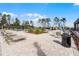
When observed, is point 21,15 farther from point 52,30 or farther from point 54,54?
point 54,54

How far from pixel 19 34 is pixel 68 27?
66 cm

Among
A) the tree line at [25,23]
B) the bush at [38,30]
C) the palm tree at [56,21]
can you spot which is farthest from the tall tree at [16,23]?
the palm tree at [56,21]

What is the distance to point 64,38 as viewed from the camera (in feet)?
9.86

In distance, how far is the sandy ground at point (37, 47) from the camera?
293 cm

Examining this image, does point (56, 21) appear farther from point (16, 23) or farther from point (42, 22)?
point (16, 23)

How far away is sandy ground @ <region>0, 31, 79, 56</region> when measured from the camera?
115 inches

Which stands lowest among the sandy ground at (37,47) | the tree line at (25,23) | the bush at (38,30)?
the sandy ground at (37,47)

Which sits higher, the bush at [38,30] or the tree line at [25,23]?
the tree line at [25,23]

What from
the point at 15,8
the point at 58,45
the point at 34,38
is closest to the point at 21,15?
the point at 15,8

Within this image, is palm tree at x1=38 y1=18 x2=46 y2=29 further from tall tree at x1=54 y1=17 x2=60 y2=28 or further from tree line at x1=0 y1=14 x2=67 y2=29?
tall tree at x1=54 y1=17 x2=60 y2=28

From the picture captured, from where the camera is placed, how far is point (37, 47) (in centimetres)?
295

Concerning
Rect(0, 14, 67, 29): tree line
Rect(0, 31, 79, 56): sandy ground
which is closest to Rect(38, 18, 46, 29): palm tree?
Rect(0, 14, 67, 29): tree line

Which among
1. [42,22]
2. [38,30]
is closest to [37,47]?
[38,30]

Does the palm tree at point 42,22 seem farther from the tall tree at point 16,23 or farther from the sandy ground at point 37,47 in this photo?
the tall tree at point 16,23
